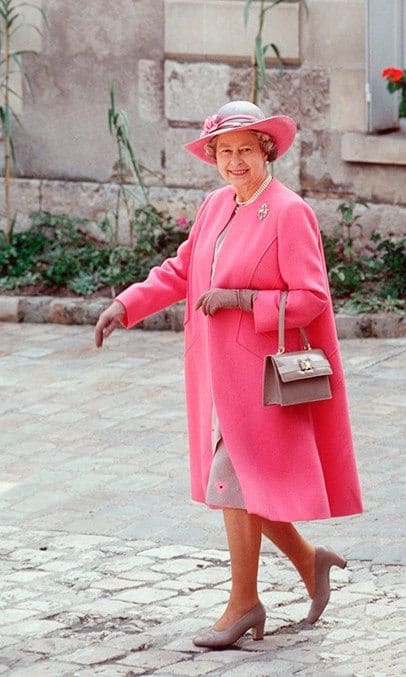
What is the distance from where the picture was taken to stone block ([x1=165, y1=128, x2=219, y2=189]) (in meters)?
10.9

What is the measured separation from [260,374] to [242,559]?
54 centimetres

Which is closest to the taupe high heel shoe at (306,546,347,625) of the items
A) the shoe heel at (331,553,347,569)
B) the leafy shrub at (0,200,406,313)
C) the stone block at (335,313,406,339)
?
the shoe heel at (331,553,347,569)

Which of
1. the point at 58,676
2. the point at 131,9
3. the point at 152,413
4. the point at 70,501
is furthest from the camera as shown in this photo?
the point at 131,9

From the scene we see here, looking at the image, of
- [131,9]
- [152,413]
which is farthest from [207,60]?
[152,413]

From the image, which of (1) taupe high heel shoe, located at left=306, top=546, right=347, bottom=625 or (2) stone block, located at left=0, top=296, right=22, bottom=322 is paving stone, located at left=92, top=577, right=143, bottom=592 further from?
(2) stone block, located at left=0, top=296, right=22, bottom=322

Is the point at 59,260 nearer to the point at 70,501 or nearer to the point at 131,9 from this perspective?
the point at 131,9

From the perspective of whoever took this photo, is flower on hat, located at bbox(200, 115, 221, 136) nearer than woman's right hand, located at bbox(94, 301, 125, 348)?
Yes

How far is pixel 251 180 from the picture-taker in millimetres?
5160

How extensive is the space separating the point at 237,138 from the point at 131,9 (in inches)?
232

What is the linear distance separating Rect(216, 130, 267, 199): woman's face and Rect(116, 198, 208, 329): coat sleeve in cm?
21

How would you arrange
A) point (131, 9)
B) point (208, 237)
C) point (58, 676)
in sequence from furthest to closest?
point (131, 9) → point (208, 237) → point (58, 676)

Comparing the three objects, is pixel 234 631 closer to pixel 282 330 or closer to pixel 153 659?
pixel 153 659

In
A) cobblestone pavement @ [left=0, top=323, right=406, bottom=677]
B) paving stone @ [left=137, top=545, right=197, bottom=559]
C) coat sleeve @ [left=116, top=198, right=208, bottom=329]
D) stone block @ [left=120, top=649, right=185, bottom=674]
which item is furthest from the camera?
paving stone @ [left=137, top=545, right=197, bottom=559]

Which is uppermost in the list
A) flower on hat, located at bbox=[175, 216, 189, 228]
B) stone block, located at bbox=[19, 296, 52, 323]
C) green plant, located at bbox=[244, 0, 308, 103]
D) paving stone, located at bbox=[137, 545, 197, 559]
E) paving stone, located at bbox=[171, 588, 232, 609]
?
green plant, located at bbox=[244, 0, 308, 103]
